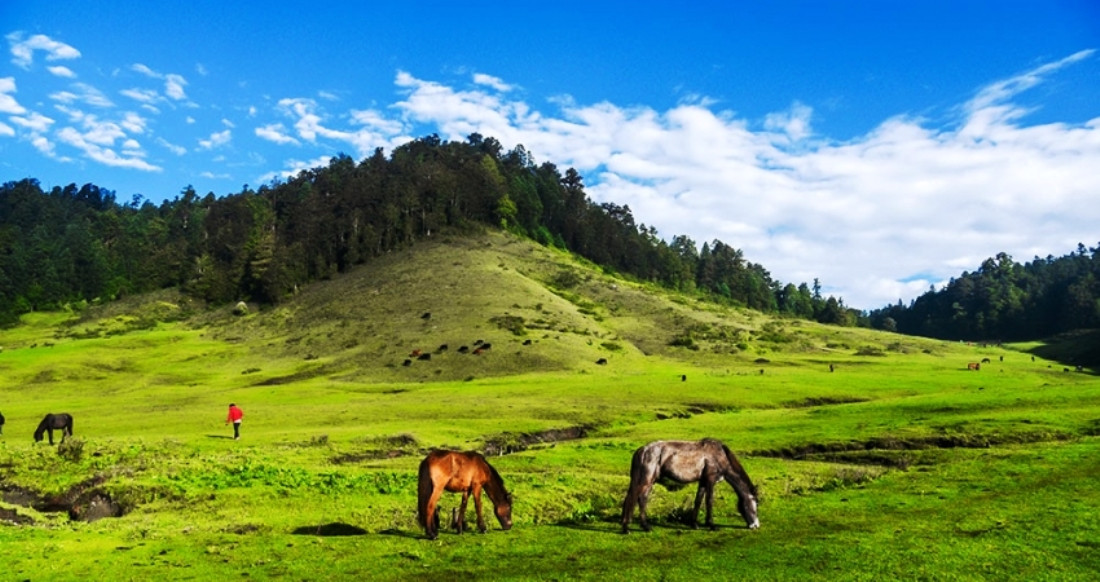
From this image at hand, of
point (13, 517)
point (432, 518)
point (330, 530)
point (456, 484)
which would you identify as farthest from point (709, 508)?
point (13, 517)

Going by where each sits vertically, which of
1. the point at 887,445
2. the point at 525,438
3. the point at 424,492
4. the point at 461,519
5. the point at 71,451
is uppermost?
the point at 424,492

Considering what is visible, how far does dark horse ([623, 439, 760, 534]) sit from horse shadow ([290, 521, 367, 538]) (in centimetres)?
809

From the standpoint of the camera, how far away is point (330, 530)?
20.1m

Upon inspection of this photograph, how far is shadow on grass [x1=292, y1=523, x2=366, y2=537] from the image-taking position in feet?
64.3

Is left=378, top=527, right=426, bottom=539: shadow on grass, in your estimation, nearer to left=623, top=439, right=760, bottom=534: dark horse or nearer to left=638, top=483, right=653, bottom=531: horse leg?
left=623, top=439, right=760, bottom=534: dark horse

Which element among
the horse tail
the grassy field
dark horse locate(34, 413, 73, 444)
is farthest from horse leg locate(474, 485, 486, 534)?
dark horse locate(34, 413, 73, 444)

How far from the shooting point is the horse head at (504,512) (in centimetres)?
1972

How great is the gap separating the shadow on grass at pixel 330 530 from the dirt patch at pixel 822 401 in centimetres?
4919

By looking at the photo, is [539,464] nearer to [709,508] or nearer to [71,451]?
[709,508]

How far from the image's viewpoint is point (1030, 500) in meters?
21.3

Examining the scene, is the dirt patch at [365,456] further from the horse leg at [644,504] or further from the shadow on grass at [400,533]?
the horse leg at [644,504]

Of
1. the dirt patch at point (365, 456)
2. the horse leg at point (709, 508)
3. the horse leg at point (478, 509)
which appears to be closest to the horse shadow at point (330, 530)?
the horse leg at point (478, 509)

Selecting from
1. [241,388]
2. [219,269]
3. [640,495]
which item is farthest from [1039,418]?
[219,269]

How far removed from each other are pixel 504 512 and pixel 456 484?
1.89 meters
